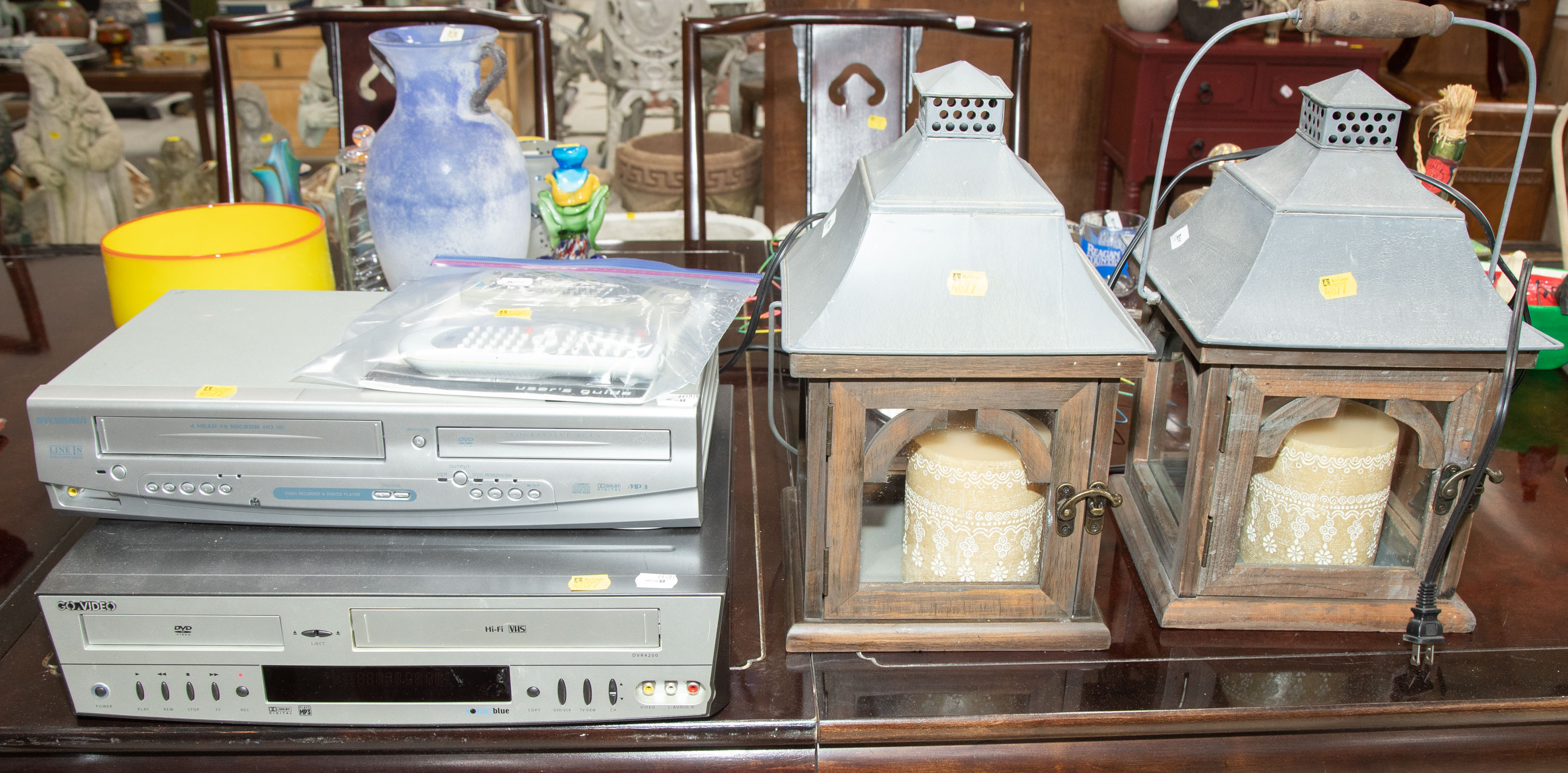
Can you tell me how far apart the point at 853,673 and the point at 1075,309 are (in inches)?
10.3

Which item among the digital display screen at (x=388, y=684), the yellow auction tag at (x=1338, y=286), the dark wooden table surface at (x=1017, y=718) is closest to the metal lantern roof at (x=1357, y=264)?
the yellow auction tag at (x=1338, y=286)

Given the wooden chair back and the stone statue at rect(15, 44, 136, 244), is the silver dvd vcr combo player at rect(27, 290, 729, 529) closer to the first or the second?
the wooden chair back

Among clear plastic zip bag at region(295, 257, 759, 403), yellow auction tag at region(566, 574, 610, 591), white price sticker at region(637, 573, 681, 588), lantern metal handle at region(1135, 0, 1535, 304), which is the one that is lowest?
yellow auction tag at region(566, 574, 610, 591)

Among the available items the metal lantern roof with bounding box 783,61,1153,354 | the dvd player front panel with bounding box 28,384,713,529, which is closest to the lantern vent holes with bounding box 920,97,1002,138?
the metal lantern roof with bounding box 783,61,1153,354

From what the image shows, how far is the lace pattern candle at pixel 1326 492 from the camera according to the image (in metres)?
0.68

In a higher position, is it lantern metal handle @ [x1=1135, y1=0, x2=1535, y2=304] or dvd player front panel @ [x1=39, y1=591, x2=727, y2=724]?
lantern metal handle @ [x1=1135, y1=0, x2=1535, y2=304]

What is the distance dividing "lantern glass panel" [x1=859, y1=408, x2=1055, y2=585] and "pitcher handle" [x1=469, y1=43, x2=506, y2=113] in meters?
0.49

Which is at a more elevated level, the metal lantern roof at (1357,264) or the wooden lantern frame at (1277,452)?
the metal lantern roof at (1357,264)

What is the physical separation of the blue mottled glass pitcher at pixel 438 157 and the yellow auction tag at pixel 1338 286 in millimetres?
667

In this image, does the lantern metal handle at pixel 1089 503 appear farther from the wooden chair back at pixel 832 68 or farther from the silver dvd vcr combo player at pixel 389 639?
the wooden chair back at pixel 832 68

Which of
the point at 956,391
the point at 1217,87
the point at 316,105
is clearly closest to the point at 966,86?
the point at 956,391

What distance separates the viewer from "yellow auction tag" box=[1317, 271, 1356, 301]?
2.05ft

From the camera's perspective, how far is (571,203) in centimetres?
104

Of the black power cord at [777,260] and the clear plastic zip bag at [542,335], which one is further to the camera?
the black power cord at [777,260]
